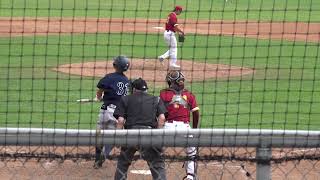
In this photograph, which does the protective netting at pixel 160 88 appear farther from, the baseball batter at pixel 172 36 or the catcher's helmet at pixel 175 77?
the catcher's helmet at pixel 175 77

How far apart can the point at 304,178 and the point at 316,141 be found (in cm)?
389

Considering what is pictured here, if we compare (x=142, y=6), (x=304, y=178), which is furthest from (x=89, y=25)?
(x=304, y=178)

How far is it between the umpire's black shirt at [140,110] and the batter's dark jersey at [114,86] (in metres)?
1.14

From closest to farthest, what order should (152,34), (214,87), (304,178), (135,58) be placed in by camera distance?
1. (304,178)
2. (214,87)
3. (135,58)
4. (152,34)

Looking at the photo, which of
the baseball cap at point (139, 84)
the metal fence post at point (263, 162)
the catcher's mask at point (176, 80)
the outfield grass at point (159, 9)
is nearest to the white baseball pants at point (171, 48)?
the catcher's mask at point (176, 80)

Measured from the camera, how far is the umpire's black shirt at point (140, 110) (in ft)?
23.9

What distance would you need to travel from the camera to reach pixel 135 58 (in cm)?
1725

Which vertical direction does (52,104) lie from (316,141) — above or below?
below

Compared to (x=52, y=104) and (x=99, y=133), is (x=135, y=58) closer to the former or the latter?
(x=52, y=104)

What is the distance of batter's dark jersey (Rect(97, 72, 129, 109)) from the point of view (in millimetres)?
8555

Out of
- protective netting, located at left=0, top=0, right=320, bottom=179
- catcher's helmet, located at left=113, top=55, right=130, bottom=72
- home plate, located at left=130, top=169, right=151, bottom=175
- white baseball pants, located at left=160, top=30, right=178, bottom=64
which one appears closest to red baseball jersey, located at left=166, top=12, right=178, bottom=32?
white baseball pants, located at left=160, top=30, right=178, bottom=64

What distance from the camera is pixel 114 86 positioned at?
857 centimetres

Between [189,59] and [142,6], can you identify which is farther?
[142,6]

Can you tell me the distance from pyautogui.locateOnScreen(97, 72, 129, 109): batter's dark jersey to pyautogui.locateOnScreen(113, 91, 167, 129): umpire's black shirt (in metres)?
1.14
